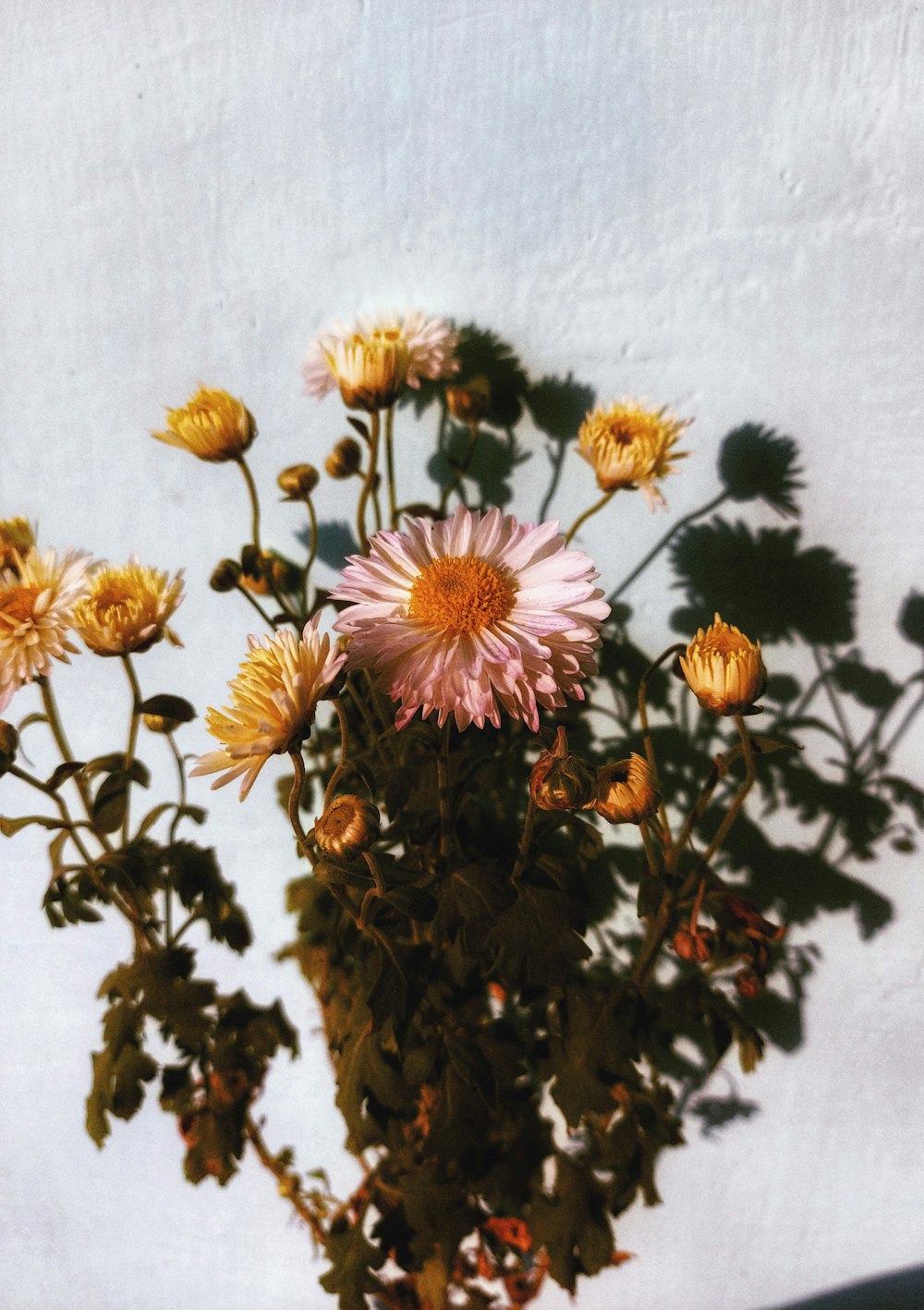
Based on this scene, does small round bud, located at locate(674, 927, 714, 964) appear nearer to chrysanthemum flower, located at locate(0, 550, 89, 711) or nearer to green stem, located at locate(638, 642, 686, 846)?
green stem, located at locate(638, 642, 686, 846)

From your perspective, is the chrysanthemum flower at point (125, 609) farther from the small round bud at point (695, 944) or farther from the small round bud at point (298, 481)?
the small round bud at point (695, 944)

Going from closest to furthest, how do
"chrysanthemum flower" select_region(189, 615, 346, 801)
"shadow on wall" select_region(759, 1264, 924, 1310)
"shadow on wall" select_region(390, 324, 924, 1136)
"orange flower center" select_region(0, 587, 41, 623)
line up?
"chrysanthemum flower" select_region(189, 615, 346, 801) < "orange flower center" select_region(0, 587, 41, 623) < "shadow on wall" select_region(390, 324, 924, 1136) < "shadow on wall" select_region(759, 1264, 924, 1310)

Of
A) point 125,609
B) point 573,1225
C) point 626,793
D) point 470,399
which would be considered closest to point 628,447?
point 470,399

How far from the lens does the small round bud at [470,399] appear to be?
60 centimetres

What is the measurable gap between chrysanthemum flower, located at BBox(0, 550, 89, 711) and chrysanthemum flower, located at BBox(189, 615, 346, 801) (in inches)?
5.9

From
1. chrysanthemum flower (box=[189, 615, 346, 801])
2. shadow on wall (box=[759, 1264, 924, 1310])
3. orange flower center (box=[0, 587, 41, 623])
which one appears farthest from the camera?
shadow on wall (box=[759, 1264, 924, 1310])

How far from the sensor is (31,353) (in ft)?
2.31

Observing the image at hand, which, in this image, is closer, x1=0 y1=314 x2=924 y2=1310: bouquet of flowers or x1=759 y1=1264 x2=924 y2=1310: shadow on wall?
x1=0 y1=314 x2=924 y2=1310: bouquet of flowers

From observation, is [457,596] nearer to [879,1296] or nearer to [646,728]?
[646,728]

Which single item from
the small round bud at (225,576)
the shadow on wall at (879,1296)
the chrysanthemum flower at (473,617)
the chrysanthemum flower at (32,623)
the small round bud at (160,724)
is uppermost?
the small round bud at (225,576)

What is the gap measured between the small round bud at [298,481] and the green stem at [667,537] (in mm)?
268

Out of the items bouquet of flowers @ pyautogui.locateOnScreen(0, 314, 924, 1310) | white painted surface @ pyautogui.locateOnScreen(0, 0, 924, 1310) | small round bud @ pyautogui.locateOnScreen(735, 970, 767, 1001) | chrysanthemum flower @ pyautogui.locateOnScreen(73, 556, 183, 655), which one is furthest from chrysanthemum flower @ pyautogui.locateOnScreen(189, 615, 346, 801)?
small round bud @ pyautogui.locateOnScreen(735, 970, 767, 1001)

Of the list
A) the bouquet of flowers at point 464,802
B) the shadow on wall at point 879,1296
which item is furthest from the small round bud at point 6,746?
the shadow on wall at point 879,1296

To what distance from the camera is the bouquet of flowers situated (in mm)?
480
